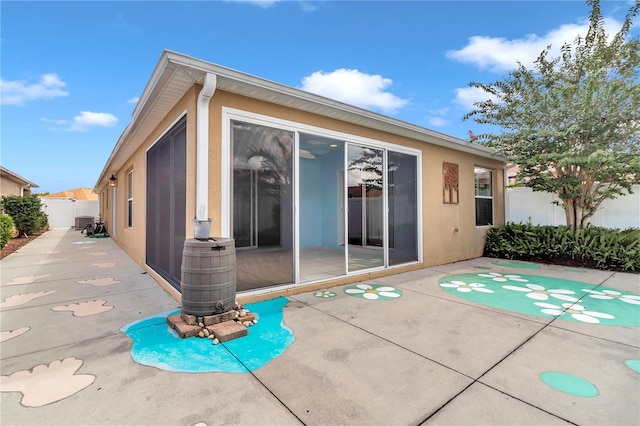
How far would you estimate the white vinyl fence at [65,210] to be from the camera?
19.5 m

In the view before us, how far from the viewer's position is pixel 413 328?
2957 mm

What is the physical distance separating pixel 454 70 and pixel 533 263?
5.91m

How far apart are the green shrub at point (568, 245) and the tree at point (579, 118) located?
604 millimetres

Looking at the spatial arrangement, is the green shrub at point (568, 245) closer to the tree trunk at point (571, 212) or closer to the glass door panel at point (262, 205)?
the tree trunk at point (571, 212)

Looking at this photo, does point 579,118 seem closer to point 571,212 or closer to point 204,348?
point 571,212

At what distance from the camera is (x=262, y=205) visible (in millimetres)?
3834

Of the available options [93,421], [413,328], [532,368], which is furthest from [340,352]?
[93,421]

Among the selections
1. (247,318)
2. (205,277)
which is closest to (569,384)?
(247,318)

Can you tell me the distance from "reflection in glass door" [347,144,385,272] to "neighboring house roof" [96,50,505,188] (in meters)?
0.62

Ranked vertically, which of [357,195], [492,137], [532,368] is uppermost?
[492,137]

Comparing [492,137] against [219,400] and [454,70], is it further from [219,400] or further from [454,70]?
[219,400]

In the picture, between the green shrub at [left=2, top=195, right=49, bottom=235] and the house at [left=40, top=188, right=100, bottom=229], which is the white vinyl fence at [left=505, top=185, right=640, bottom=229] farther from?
the house at [left=40, top=188, right=100, bottom=229]

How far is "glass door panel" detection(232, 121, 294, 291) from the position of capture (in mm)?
3650

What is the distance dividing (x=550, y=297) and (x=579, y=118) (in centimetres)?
424
